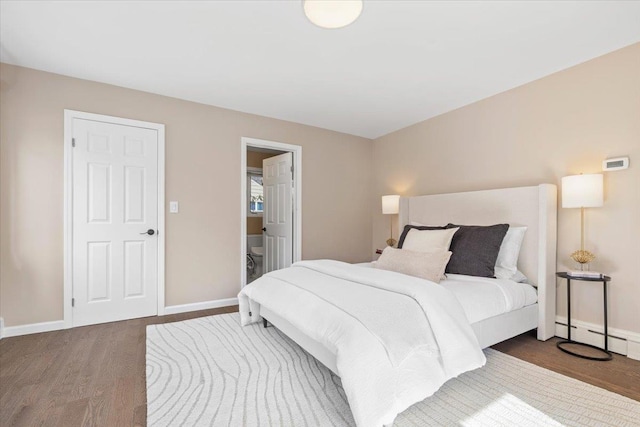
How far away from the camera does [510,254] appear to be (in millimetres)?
2797

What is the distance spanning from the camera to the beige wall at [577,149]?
2402 millimetres

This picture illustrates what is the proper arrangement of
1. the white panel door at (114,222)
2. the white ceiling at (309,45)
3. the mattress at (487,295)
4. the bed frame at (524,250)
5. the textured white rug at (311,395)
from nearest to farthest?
the textured white rug at (311,395)
the white ceiling at (309,45)
the mattress at (487,295)
the bed frame at (524,250)
the white panel door at (114,222)

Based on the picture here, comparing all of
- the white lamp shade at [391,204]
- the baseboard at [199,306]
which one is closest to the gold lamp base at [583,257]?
the white lamp shade at [391,204]

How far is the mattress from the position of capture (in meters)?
2.16

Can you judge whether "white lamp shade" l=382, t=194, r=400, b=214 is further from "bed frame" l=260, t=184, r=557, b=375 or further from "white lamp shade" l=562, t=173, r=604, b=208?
"white lamp shade" l=562, t=173, r=604, b=208

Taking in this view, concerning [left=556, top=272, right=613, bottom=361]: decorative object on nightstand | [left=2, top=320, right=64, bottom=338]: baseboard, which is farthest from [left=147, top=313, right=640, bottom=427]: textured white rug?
[left=2, top=320, right=64, bottom=338]: baseboard

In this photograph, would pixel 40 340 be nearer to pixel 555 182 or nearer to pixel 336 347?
pixel 336 347

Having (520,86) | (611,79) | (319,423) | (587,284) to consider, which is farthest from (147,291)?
(611,79)

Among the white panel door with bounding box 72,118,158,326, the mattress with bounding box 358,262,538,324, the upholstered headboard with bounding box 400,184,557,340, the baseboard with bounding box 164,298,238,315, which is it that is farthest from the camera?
the baseboard with bounding box 164,298,238,315

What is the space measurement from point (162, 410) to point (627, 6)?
3.71 meters

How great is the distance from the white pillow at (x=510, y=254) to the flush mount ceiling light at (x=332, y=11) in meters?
2.35

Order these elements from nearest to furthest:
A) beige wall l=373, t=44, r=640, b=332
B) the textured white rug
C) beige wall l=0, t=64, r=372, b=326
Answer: the textured white rug, beige wall l=373, t=44, r=640, b=332, beige wall l=0, t=64, r=372, b=326

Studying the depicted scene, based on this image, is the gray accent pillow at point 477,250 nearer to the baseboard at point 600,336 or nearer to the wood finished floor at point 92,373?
the wood finished floor at point 92,373

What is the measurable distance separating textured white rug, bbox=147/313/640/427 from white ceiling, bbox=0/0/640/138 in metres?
2.41
